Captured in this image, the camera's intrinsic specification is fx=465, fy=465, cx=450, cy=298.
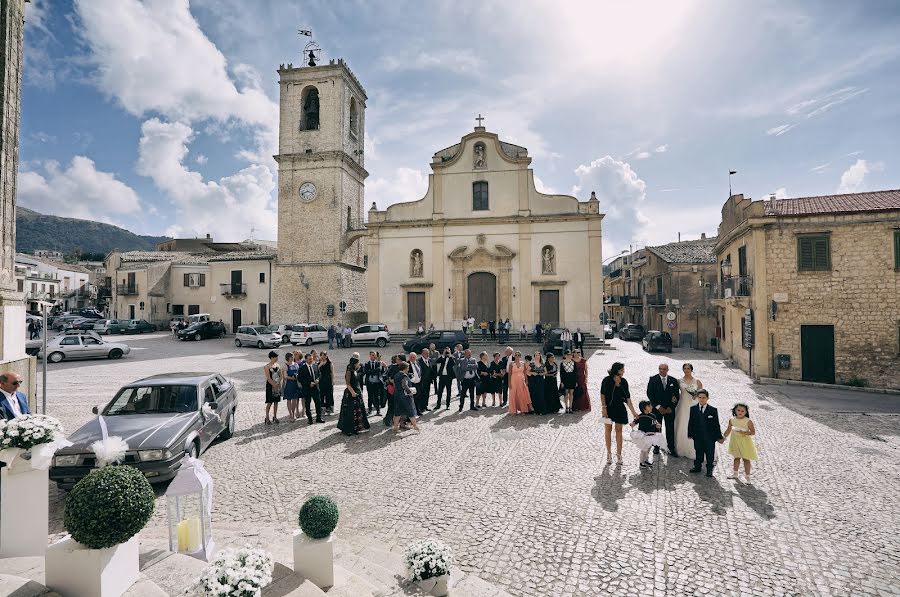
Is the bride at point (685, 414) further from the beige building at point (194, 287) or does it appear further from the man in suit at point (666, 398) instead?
the beige building at point (194, 287)

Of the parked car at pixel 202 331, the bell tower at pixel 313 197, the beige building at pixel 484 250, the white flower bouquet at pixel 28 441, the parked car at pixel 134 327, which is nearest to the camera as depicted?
the white flower bouquet at pixel 28 441

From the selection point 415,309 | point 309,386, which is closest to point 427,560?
point 309,386

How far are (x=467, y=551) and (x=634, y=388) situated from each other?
11.2 metres

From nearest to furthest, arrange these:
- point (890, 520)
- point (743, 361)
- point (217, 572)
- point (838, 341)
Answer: point (217, 572)
point (890, 520)
point (838, 341)
point (743, 361)

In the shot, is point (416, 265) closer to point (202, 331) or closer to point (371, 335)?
point (371, 335)

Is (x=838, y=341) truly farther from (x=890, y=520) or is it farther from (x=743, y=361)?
(x=890, y=520)

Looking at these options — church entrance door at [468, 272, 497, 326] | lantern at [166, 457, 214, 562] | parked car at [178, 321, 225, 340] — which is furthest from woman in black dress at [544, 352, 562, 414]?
parked car at [178, 321, 225, 340]

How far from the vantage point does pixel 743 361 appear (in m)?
18.8

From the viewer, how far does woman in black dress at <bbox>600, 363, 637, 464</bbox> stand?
25.3 feet

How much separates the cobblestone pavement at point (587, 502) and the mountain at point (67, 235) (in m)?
170

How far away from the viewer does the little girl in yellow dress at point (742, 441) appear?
6977 millimetres

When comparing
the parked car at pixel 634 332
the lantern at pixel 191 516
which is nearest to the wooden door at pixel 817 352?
the parked car at pixel 634 332

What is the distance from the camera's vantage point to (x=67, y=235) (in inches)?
6250

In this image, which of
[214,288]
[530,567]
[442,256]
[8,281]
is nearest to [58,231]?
[214,288]
